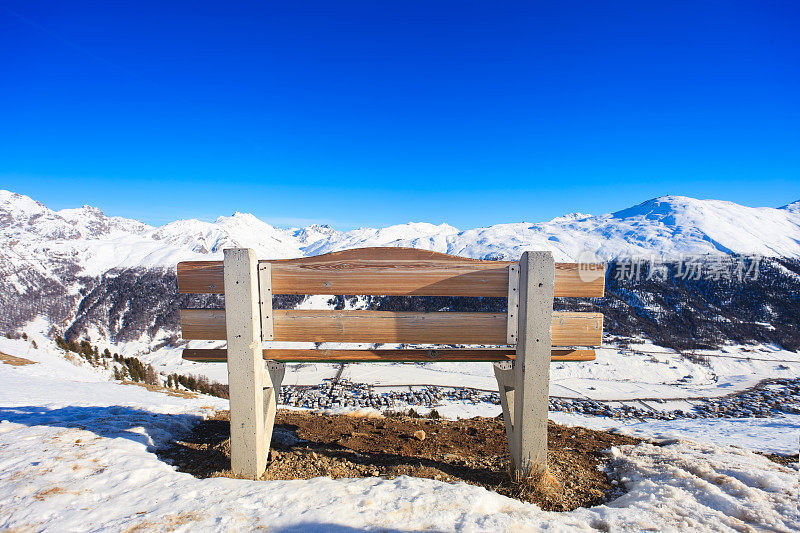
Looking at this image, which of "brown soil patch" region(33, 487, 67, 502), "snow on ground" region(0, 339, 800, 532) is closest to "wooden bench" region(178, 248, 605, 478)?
"snow on ground" region(0, 339, 800, 532)

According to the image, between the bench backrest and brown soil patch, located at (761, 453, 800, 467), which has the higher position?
the bench backrest

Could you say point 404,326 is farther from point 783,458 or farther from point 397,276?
point 783,458

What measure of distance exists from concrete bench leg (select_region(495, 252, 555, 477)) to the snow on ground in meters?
0.62

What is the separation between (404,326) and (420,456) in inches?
92.5

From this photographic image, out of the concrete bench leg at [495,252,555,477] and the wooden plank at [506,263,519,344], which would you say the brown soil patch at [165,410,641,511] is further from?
the wooden plank at [506,263,519,344]

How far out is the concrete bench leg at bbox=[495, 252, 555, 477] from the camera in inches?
145

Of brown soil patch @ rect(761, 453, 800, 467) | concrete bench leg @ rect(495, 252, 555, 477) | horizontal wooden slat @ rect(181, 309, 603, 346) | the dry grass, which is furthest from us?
brown soil patch @ rect(761, 453, 800, 467)

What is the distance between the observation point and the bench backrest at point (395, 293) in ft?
12.5

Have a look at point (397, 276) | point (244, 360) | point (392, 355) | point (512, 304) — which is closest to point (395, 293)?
point (397, 276)

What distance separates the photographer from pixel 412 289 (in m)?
3.76

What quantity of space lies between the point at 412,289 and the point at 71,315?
219 meters

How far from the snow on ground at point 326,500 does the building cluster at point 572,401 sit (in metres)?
51.6

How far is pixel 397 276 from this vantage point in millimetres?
3820

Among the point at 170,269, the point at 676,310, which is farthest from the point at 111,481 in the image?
the point at 170,269
